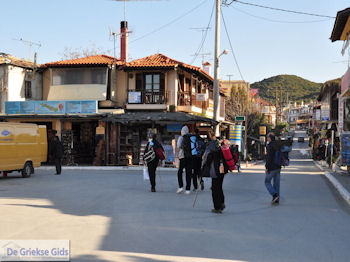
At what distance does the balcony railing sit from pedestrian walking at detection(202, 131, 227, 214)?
18.5m

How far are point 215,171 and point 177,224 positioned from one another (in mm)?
1615

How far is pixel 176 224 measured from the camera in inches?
272

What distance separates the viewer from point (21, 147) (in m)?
14.9

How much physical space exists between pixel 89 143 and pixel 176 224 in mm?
22760

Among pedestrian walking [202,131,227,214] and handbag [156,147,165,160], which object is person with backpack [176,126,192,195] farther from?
pedestrian walking [202,131,227,214]

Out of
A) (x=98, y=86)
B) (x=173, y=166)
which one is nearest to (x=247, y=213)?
(x=173, y=166)

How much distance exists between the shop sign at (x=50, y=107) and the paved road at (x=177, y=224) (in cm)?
1412

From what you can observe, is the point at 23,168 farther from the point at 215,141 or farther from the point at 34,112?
the point at 34,112

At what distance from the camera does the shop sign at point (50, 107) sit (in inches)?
988

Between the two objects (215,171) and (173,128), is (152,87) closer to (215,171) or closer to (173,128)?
(173,128)

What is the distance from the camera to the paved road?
5.22m

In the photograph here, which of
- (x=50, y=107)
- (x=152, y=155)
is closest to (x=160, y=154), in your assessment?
(x=152, y=155)

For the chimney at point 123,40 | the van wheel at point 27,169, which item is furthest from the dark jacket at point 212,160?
the chimney at point 123,40

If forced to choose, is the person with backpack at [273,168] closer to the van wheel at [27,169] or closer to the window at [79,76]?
the van wheel at [27,169]
